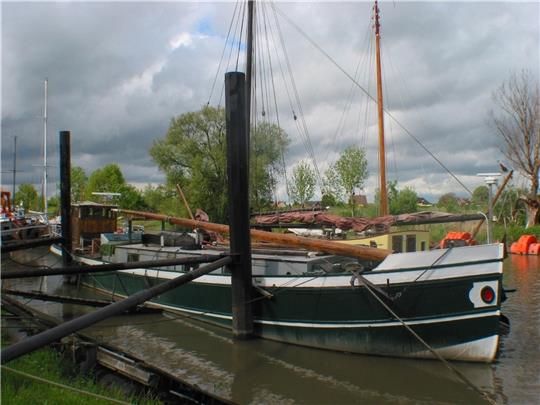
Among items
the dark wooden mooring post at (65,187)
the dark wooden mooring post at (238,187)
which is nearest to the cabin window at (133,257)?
the dark wooden mooring post at (65,187)

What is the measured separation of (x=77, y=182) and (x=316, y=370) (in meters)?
67.2

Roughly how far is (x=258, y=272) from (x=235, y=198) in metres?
2.65

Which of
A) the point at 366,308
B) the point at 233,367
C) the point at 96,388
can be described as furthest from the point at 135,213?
the point at 96,388

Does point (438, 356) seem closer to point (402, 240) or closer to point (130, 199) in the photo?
point (402, 240)

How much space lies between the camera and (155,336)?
39.4ft

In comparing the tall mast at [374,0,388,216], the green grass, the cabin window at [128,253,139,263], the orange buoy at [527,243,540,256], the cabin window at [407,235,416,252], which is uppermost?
the tall mast at [374,0,388,216]

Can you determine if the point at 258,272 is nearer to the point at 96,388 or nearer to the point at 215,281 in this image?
the point at 215,281

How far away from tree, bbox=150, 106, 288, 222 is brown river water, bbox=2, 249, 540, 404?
25.2 m

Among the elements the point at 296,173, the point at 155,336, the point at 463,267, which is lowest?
the point at 155,336

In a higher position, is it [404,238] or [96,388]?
[404,238]

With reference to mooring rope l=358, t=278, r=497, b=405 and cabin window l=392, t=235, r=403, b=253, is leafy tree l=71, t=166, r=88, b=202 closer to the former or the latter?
cabin window l=392, t=235, r=403, b=253

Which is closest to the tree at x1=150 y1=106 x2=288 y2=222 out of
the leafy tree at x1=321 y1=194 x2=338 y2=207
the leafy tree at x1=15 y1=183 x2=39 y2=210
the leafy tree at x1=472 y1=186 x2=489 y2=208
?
the leafy tree at x1=321 y1=194 x2=338 y2=207

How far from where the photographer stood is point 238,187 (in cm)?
1035

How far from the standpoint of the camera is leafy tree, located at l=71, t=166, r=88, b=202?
68.2 metres
